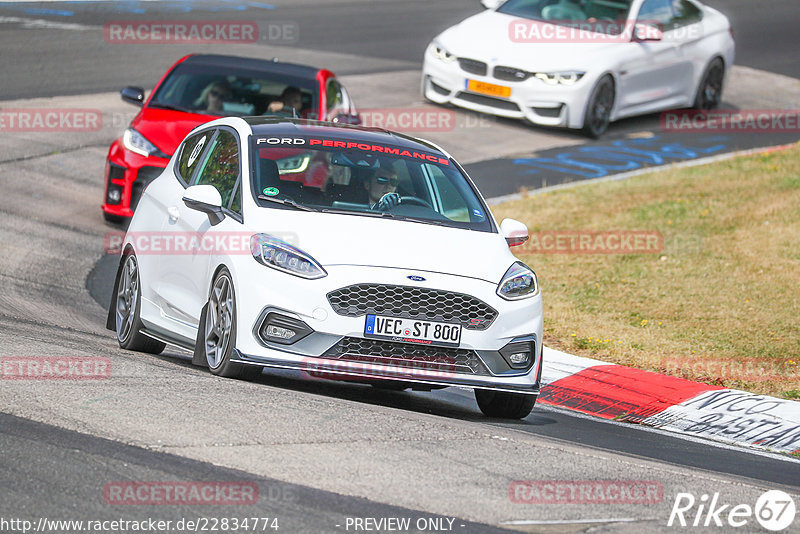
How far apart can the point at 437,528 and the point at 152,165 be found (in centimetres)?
859

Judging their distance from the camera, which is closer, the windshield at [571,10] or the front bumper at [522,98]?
the front bumper at [522,98]

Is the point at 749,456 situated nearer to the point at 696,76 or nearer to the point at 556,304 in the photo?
the point at 556,304

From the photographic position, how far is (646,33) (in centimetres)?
2042

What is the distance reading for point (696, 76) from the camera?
22.0m

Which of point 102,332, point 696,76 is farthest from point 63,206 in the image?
point 696,76

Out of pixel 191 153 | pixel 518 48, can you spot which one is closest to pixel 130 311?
pixel 191 153

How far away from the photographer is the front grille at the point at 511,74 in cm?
A: 1967

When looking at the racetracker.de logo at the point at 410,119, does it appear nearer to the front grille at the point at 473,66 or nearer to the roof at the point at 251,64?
the front grille at the point at 473,66

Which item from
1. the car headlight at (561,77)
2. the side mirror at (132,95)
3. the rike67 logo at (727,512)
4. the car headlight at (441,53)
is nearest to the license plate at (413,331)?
the rike67 logo at (727,512)

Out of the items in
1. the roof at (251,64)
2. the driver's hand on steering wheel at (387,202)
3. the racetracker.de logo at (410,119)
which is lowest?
the racetracker.de logo at (410,119)

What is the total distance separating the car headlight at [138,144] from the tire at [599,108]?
7.95m

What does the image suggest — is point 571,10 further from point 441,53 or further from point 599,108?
point 441,53

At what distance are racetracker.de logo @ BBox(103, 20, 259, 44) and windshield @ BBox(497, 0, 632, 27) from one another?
224 inches

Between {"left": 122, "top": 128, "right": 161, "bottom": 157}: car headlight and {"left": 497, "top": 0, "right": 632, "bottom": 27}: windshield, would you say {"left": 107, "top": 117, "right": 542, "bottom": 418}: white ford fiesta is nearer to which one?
{"left": 122, "top": 128, "right": 161, "bottom": 157}: car headlight
